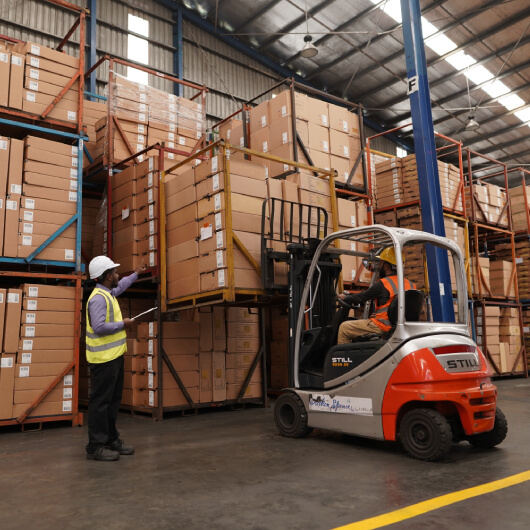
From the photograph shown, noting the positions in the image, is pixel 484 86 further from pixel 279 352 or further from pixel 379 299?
pixel 379 299

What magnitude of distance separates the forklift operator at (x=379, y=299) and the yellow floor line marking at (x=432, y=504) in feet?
4.92

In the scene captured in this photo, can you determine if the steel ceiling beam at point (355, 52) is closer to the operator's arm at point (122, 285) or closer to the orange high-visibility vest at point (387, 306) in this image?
the orange high-visibility vest at point (387, 306)

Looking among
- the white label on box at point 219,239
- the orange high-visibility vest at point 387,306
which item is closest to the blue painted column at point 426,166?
the orange high-visibility vest at point 387,306

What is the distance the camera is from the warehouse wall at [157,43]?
43.2 ft

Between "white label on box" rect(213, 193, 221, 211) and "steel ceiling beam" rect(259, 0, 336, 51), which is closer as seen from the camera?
"white label on box" rect(213, 193, 221, 211)

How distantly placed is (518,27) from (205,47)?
9.40m

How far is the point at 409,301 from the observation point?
14.5 ft

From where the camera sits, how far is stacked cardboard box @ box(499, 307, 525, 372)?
12641 mm

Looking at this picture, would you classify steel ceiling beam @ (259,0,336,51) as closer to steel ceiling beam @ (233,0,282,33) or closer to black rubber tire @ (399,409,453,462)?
steel ceiling beam @ (233,0,282,33)

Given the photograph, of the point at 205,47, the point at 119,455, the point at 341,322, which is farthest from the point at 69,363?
the point at 205,47

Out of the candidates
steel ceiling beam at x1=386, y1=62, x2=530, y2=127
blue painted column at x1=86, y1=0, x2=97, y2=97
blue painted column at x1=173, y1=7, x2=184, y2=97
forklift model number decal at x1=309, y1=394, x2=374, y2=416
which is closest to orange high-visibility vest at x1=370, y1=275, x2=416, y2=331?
forklift model number decal at x1=309, y1=394, x2=374, y2=416

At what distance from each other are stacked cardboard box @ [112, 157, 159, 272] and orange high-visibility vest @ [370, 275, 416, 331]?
356 cm

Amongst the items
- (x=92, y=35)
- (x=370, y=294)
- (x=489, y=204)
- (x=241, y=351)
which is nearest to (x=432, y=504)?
(x=370, y=294)

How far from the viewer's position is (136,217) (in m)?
7.68
